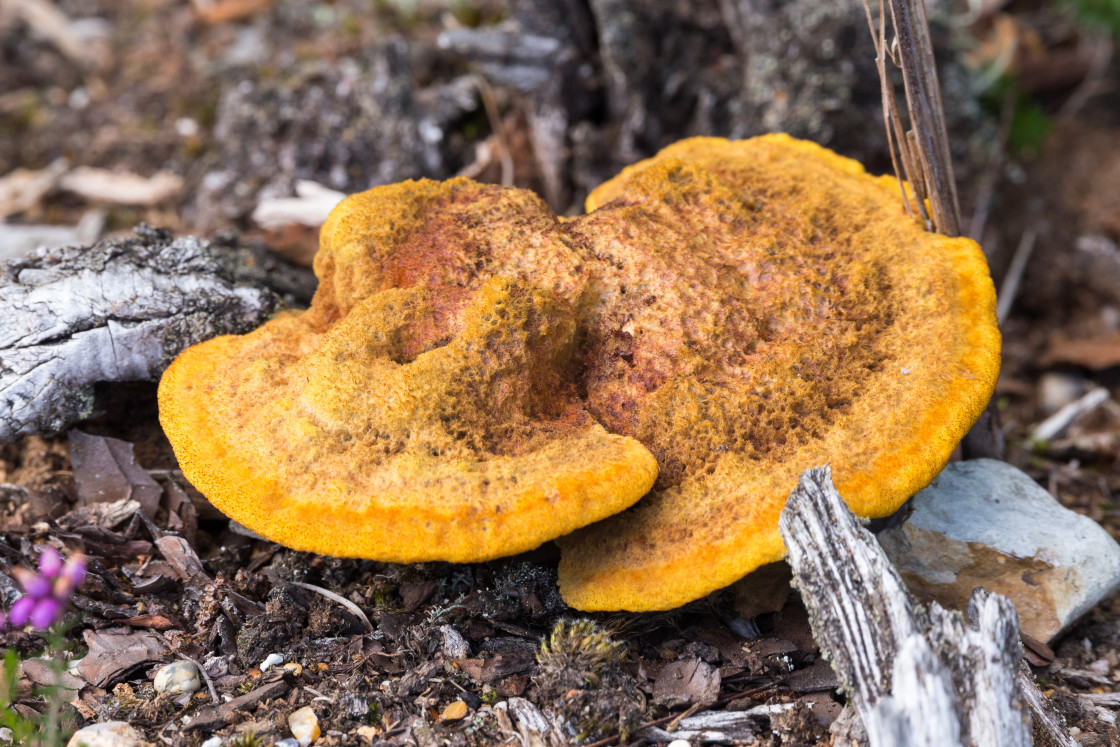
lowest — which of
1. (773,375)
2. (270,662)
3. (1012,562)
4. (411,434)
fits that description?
(270,662)

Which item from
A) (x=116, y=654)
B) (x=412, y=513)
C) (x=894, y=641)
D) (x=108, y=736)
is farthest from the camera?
(x=116, y=654)

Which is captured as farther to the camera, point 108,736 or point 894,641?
point 108,736

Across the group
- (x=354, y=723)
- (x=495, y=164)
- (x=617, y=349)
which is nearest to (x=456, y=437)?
(x=617, y=349)

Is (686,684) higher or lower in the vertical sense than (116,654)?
higher

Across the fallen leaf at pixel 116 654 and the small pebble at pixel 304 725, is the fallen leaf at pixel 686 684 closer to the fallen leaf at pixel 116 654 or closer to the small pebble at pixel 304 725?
the small pebble at pixel 304 725

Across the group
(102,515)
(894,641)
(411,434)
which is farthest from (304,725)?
(894,641)

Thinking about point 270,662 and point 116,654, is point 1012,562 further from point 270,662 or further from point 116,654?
point 116,654

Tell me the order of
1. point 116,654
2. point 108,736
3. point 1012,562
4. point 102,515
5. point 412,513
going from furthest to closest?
point 102,515
point 1012,562
point 116,654
point 108,736
point 412,513
